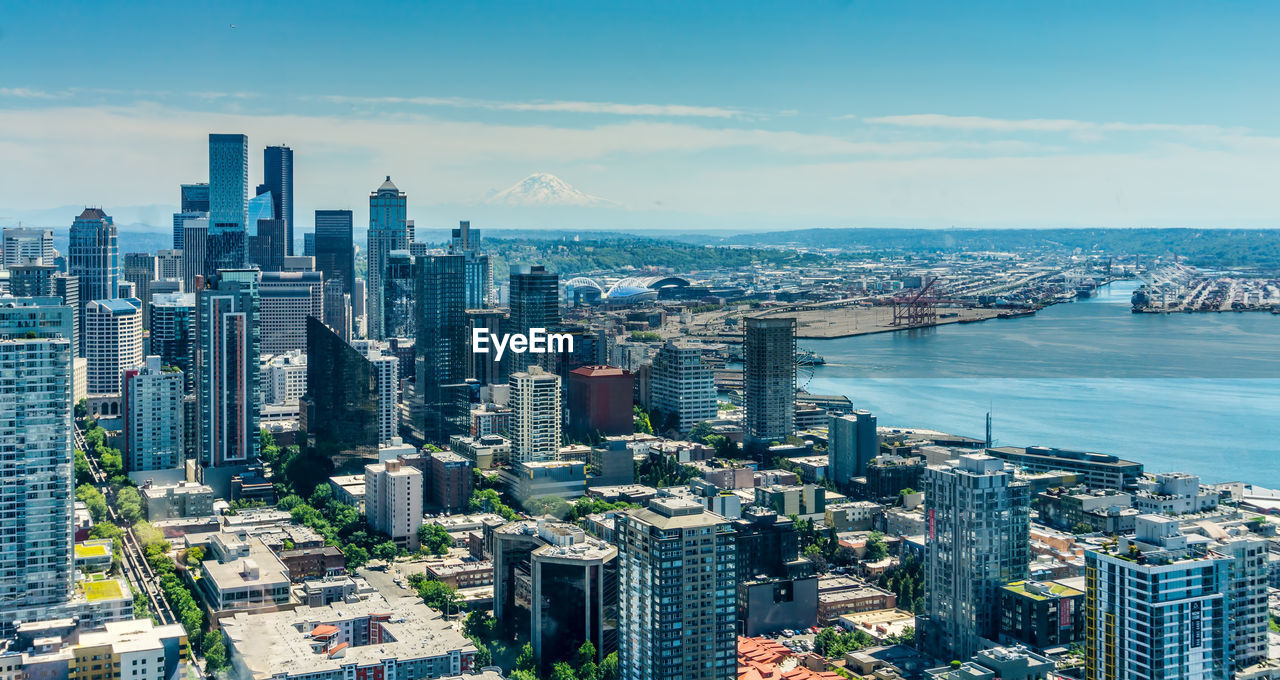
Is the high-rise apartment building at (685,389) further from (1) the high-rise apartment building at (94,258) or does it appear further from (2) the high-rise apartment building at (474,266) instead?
(1) the high-rise apartment building at (94,258)

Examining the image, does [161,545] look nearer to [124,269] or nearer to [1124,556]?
[1124,556]

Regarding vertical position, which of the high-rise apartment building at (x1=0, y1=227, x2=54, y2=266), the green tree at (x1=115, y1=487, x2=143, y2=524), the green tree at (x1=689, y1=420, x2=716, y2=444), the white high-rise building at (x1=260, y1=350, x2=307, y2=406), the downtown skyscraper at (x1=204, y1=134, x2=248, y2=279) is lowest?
the green tree at (x1=115, y1=487, x2=143, y2=524)

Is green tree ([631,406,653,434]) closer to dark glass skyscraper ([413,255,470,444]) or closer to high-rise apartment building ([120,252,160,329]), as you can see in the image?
dark glass skyscraper ([413,255,470,444])

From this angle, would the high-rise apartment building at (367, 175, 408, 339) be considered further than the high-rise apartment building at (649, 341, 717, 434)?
Yes

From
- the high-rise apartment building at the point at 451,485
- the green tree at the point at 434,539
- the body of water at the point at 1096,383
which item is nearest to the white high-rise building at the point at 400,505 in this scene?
the green tree at the point at 434,539

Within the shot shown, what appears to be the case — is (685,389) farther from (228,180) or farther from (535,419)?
(228,180)

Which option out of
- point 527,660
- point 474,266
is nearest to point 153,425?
point 527,660

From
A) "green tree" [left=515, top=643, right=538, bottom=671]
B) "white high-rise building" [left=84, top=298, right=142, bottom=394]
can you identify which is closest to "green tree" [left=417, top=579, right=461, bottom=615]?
"green tree" [left=515, top=643, right=538, bottom=671]
